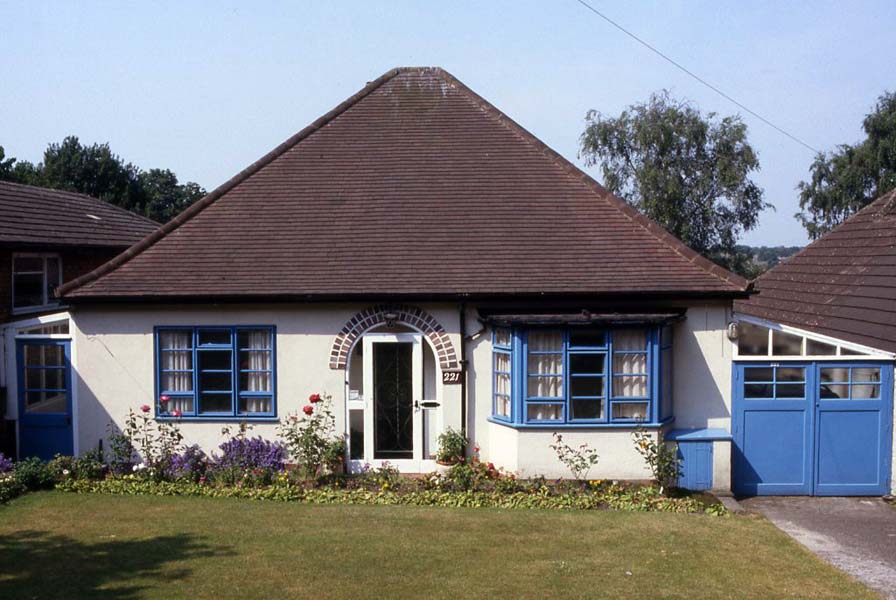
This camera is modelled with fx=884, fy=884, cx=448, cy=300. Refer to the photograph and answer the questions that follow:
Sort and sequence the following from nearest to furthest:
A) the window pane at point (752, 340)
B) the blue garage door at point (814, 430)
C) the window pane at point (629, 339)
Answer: the blue garage door at point (814, 430) → the window pane at point (629, 339) → the window pane at point (752, 340)

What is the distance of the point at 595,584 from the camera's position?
899 cm

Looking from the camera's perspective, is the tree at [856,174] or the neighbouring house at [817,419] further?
the tree at [856,174]

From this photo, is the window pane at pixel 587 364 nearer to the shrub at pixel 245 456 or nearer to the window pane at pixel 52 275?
the shrub at pixel 245 456

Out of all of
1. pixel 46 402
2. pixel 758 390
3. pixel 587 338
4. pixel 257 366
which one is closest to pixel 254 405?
pixel 257 366

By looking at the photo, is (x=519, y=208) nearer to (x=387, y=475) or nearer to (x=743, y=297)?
(x=743, y=297)

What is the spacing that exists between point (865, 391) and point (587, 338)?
4.28 metres

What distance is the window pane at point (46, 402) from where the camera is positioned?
14.5 metres

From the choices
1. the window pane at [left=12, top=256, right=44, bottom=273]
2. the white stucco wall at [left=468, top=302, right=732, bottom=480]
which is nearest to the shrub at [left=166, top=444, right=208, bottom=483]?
the white stucco wall at [left=468, top=302, right=732, bottom=480]

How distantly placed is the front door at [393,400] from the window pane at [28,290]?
7.79 m

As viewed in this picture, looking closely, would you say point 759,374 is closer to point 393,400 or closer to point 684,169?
point 393,400

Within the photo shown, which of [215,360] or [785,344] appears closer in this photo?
[215,360]

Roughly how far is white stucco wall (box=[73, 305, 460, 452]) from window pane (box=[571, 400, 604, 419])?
1841 mm

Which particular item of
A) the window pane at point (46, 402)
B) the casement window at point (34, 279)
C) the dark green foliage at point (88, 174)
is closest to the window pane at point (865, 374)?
the window pane at point (46, 402)

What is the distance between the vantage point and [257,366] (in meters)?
14.1
